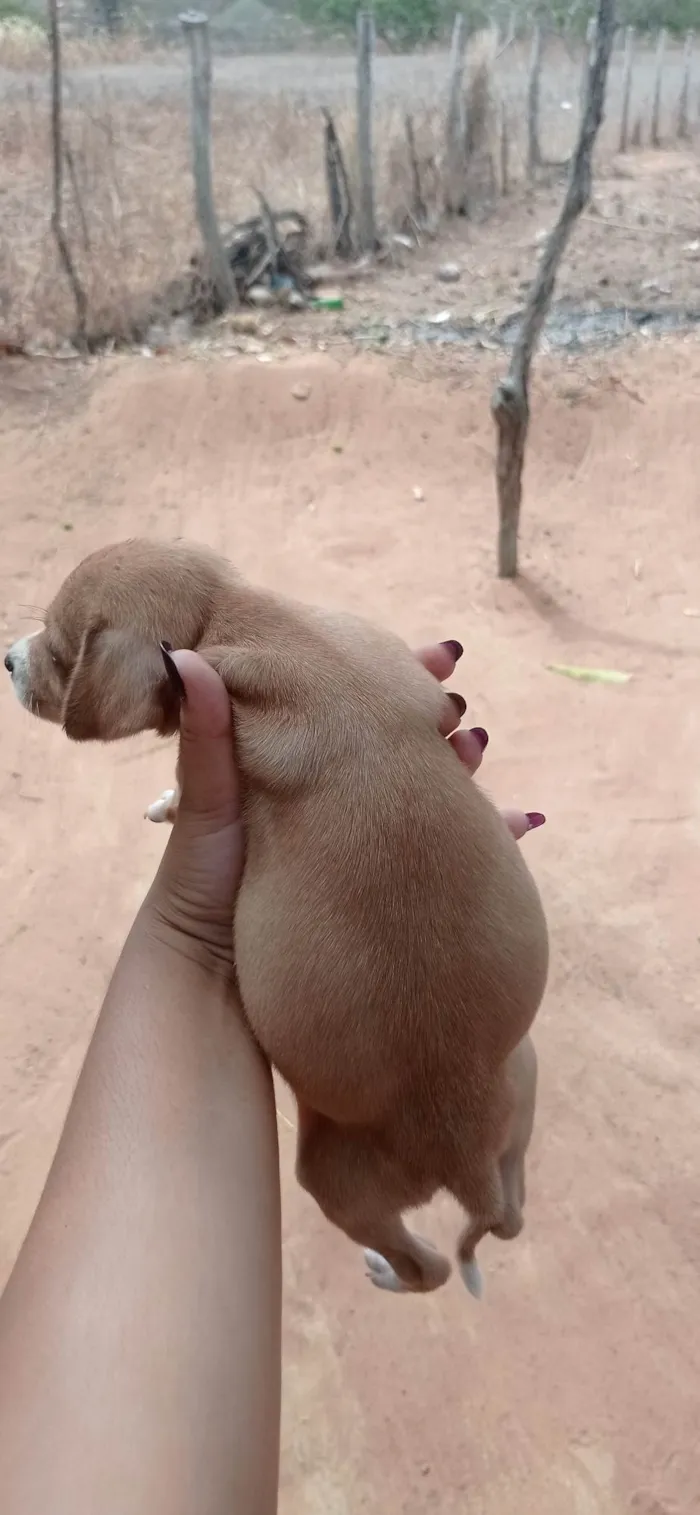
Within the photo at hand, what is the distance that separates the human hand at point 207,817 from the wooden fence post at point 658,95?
10.3 m

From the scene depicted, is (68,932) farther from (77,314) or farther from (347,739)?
(77,314)

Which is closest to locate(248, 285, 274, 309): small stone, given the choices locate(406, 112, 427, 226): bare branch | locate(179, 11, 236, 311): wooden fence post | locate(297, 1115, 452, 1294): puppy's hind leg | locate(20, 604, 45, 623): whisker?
locate(179, 11, 236, 311): wooden fence post

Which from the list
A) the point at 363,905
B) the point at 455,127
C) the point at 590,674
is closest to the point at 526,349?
the point at 590,674

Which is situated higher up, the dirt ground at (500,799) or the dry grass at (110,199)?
the dry grass at (110,199)

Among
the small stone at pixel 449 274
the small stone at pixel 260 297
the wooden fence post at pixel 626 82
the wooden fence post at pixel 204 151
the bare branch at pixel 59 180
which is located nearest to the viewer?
the bare branch at pixel 59 180

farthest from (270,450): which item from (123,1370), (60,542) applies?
(123,1370)

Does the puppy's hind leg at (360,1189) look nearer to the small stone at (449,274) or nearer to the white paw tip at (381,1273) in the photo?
the white paw tip at (381,1273)

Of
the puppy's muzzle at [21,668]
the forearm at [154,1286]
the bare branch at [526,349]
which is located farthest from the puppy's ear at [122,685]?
the bare branch at [526,349]

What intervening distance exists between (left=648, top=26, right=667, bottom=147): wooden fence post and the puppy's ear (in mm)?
10328

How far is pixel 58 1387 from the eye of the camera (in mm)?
1382

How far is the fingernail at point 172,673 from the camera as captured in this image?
1.82 m

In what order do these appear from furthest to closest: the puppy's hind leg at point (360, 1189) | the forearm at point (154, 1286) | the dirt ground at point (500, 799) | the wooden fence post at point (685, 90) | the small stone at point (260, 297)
Result: the wooden fence post at point (685, 90), the small stone at point (260, 297), the dirt ground at point (500, 799), the puppy's hind leg at point (360, 1189), the forearm at point (154, 1286)

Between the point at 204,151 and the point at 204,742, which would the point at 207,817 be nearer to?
the point at 204,742

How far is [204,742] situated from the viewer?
1859mm
